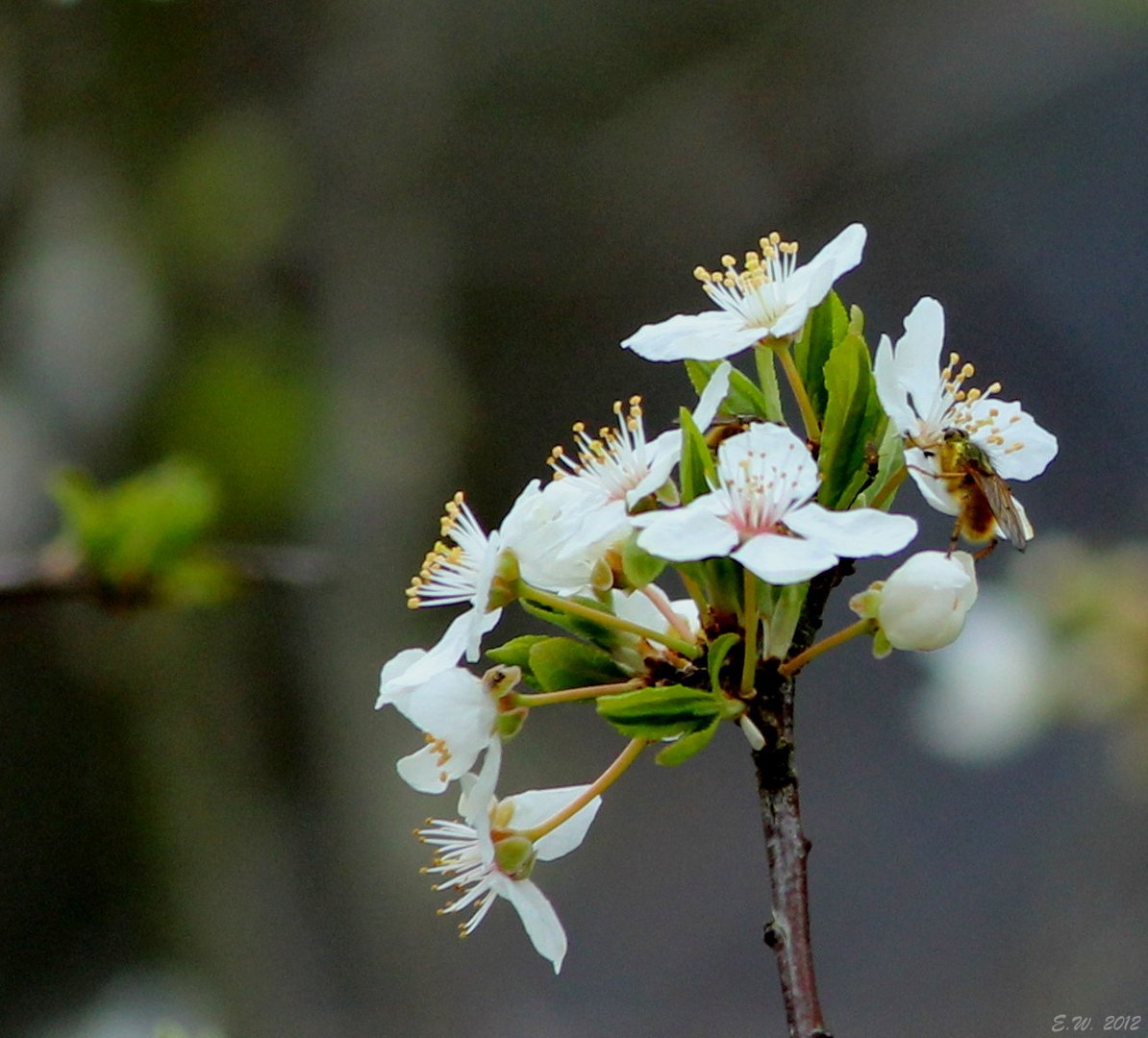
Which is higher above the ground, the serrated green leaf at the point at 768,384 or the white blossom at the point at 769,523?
the serrated green leaf at the point at 768,384

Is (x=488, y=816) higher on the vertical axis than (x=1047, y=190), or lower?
lower

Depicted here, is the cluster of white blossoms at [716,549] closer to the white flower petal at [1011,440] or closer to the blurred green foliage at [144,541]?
the white flower petal at [1011,440]

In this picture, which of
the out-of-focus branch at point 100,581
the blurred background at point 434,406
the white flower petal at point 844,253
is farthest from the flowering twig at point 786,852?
the blurred background at point 434,406

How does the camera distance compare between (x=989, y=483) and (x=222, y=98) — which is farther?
(x=222, y=98)

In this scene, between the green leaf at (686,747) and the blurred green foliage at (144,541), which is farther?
the blurred green foliage at (144,541)

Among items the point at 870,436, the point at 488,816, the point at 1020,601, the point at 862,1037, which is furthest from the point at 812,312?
the point at 862,1037

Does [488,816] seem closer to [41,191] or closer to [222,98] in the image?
[41,191]

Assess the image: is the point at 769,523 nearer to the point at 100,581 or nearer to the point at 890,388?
the point at 890,388
